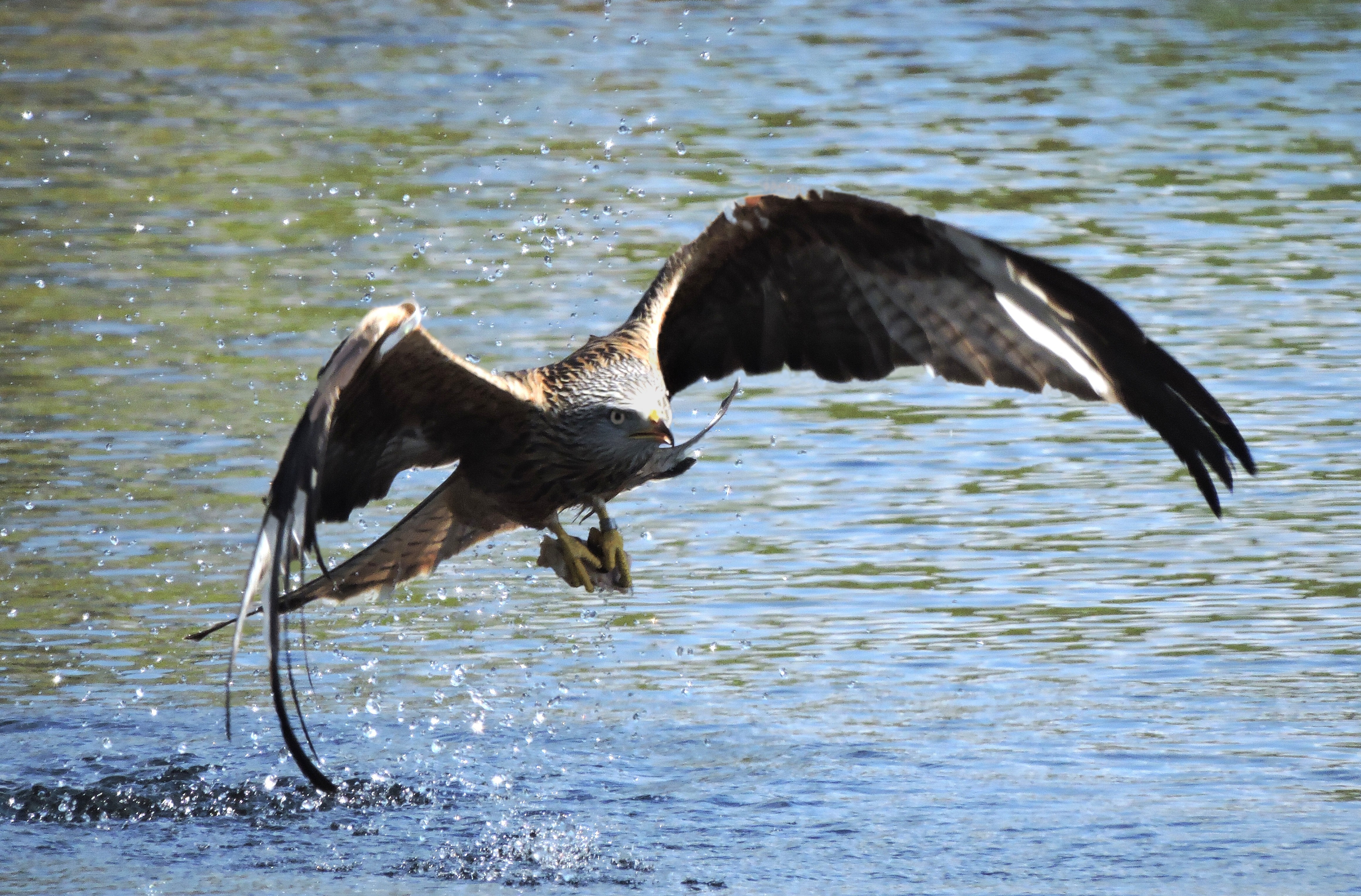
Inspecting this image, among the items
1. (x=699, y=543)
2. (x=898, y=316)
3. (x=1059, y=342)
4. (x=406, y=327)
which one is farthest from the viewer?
(x=699, y=543)

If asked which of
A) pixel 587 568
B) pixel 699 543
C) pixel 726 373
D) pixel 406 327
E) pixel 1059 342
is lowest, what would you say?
pixel 699 543

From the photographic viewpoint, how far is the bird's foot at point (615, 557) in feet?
24.2

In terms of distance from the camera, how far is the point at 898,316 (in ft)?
24.6

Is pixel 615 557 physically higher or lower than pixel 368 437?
lower

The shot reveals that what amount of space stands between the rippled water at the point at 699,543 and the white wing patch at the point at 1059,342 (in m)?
1.24

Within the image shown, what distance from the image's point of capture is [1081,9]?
72.3ft

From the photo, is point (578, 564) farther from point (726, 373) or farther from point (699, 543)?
point (699, 543)

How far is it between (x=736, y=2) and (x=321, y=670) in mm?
15443

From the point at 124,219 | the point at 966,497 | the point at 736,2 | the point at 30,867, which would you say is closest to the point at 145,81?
the point at 124,219

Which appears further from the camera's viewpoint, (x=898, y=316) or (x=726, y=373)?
(x=726, y=373)

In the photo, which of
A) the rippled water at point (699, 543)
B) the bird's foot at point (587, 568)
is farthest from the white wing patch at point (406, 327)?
the rippled water at point (699, 543)

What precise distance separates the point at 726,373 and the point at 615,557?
0.91 m

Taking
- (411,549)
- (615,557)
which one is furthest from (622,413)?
(411,549)

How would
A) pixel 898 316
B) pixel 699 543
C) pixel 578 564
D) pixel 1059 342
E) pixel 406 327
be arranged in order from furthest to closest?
pixel 699 543, pixel 898 316, pixel 578 564, pixel 1059 342, pixel 406 327
